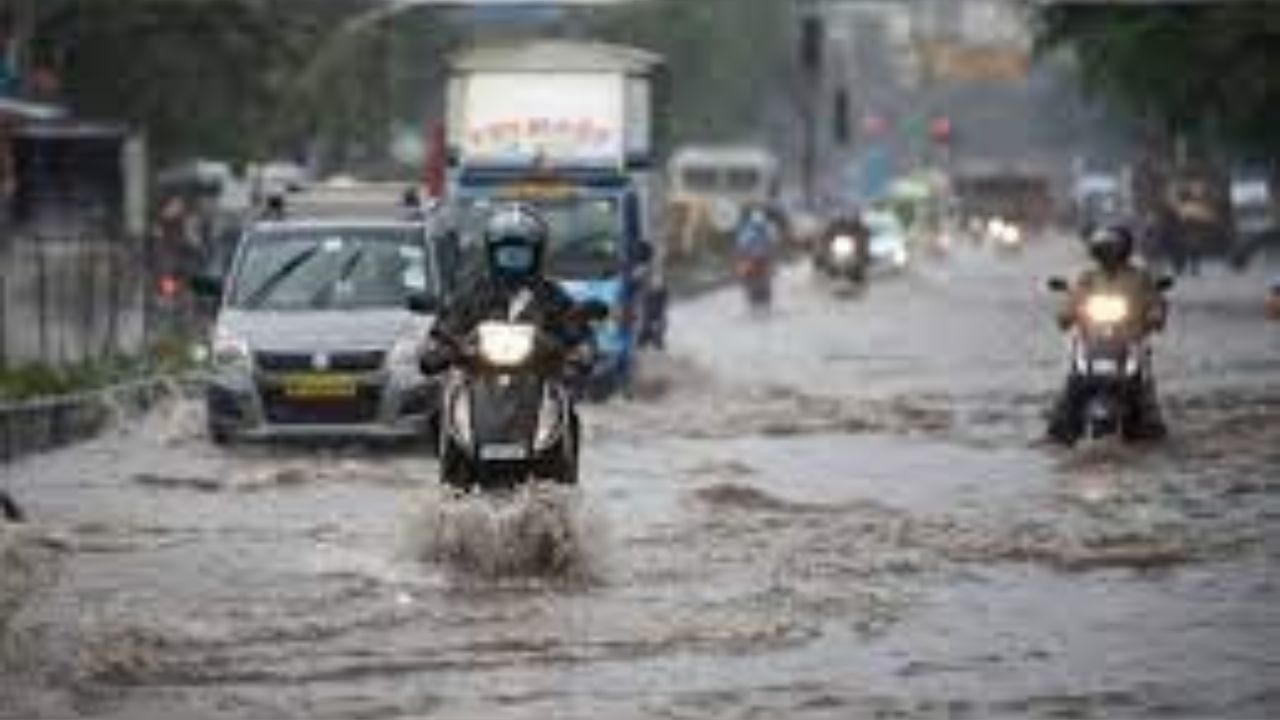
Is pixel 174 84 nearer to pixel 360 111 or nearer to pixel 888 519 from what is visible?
pixel 360 111

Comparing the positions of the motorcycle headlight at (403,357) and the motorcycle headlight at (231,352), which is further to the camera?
the motorcycle headlight at (231,352)

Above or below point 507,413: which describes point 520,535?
below

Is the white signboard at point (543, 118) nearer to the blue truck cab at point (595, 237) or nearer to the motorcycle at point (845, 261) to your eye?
the blue truck cab at point (595, 237)

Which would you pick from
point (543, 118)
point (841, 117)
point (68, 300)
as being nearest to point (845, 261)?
point (841, 117)

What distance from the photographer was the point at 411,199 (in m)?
30.1

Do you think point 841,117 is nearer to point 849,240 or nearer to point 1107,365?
point 849,240

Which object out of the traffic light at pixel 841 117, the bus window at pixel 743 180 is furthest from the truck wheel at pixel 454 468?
the bus window at pixel 743 180

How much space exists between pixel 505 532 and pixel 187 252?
33.3 metres

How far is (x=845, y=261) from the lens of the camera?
69.4 m

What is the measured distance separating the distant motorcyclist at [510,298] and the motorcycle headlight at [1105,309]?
796 cm

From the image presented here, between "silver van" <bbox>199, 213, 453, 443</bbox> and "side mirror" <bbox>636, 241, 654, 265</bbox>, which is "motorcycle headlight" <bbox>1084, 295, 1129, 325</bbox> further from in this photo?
"side mirror" <bbox>636, 241, 654, 265</bbox>

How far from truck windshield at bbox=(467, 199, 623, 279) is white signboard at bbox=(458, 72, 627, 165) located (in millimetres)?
2072

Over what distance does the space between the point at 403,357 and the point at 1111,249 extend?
5.08m

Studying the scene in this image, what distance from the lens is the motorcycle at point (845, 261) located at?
227 feet
